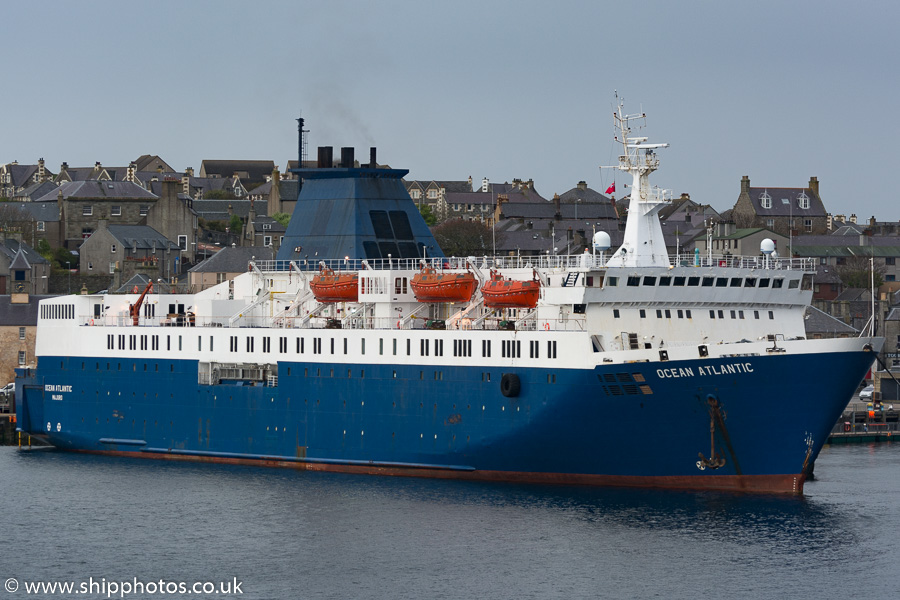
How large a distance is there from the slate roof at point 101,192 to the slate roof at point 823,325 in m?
56.8

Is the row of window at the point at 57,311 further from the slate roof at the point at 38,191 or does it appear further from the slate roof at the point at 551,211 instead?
the slate roof at the point at 38,191

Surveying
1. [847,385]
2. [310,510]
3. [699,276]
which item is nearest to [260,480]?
[310,510]

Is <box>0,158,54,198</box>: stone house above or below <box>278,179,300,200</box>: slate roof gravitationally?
above

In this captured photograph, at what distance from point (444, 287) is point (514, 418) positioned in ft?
18.8

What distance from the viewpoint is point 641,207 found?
52750mm

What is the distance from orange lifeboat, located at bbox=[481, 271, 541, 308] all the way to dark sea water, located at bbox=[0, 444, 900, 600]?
19.0 ft

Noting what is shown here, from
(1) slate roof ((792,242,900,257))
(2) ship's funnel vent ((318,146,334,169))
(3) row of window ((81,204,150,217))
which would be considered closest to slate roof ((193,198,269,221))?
(3) row of window ((81,204,150,217))

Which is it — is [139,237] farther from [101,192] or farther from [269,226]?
[101,192]

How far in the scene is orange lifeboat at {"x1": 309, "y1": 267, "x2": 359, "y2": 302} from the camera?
5622 centimetres

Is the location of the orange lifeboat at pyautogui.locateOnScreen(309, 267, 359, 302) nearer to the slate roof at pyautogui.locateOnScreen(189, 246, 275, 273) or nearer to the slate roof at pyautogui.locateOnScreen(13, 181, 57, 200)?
the slate roof at pyautogui.locateOnScreen(189, 246, 275, 273)

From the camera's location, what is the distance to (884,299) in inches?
3607

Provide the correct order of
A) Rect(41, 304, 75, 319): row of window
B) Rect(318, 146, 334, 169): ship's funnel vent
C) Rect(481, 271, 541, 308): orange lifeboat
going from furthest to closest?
1. Rect(41, 304, 75, 319): row of window
2. Rect(318, 146, 334, 169): ship's funnel vent
3. Rect(481, 271, 541, 308): orange lifeboat

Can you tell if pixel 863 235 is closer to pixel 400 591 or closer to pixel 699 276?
pixel 699 276

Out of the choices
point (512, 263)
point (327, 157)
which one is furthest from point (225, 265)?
point (512, 263)
